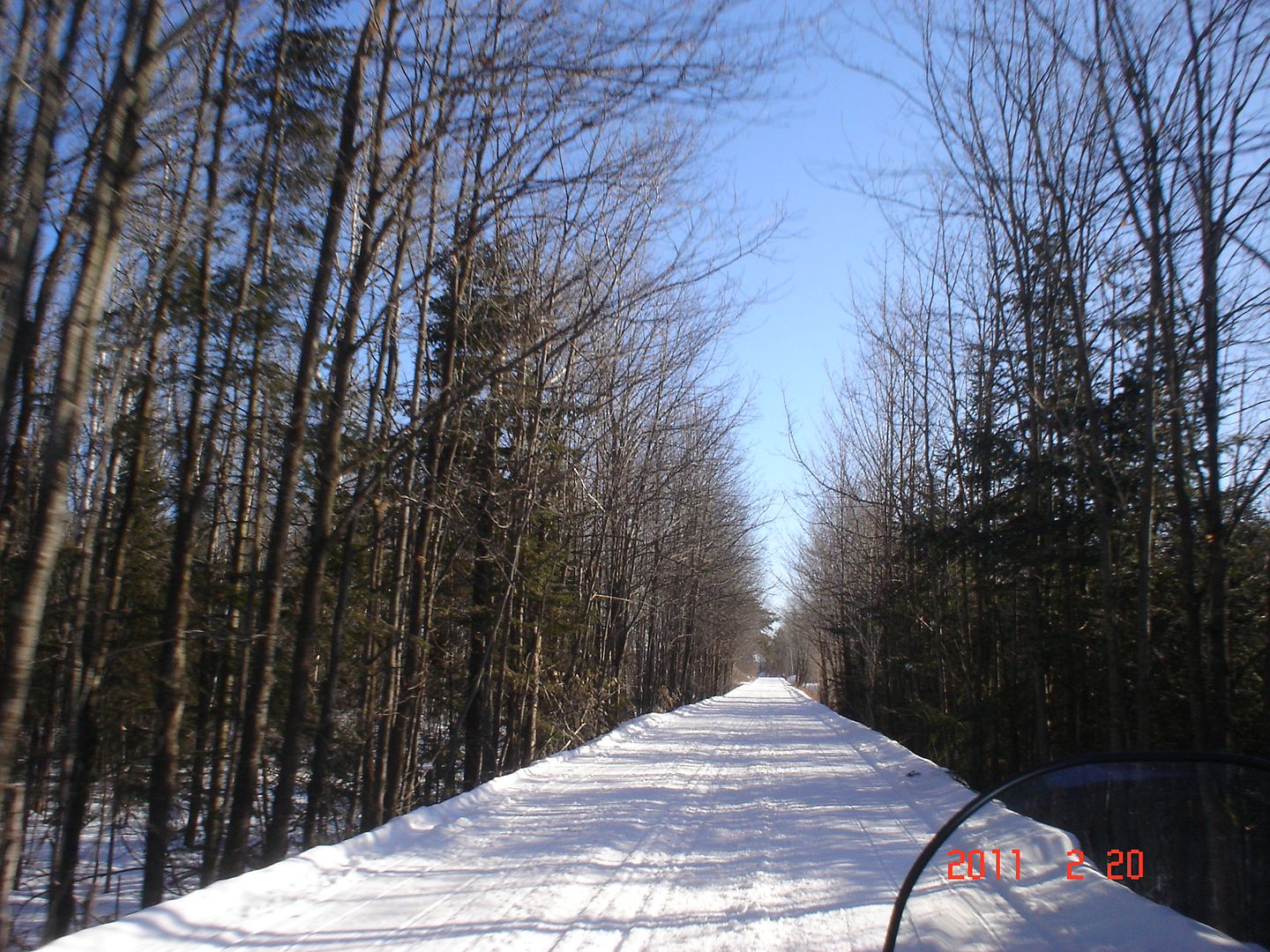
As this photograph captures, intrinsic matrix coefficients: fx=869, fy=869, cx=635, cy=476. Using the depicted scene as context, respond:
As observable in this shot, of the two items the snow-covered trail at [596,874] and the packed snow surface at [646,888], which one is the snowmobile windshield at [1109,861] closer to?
the packed snow surface at [646,888]

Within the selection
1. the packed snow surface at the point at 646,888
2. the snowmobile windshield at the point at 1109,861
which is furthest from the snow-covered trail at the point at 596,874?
the snowmobile windshield at the point at 1109,861

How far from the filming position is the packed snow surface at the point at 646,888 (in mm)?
2803

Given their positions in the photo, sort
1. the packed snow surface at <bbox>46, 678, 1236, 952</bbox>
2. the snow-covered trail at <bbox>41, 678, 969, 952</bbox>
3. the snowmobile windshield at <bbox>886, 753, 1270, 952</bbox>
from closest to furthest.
A: the snowmobile windshield at <bbox>886, 753, 1270, 952</bbox> → the packed snow surface at <bbox>46, 678, 1236, 952</bbox> → the snow-covered trail at <bbox>41, 678, 969, 952</bbox>

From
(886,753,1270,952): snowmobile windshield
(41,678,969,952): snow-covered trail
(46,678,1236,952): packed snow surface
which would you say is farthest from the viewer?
(41,678,969,952): snow-covered trail

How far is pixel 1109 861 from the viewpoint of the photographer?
9.07 feet

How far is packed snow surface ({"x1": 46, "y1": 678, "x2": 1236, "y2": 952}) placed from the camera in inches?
110

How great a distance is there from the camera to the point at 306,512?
12812 mm

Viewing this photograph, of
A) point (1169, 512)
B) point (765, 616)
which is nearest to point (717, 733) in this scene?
point (1169, 512)

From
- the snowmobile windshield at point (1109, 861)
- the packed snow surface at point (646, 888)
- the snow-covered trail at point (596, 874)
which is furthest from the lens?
the snow-covered trail at point (596, 874)

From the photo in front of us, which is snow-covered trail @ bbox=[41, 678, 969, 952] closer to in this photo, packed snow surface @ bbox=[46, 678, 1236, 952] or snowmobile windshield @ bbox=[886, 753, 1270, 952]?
packed snow surface @ bbox=[46, 678, 1236, 952]

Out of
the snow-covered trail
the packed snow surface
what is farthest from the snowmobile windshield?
the snow-covered trail

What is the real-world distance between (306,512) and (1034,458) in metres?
10.4

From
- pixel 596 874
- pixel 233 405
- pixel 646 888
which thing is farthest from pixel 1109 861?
pixel 233 405

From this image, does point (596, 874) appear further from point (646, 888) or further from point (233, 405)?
point (233, 405)
